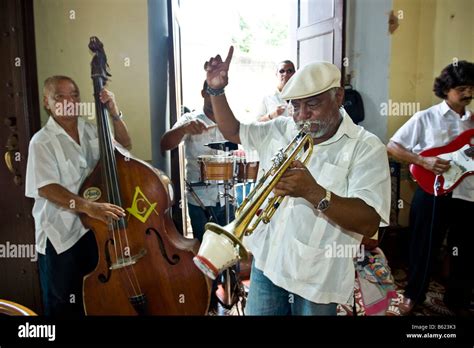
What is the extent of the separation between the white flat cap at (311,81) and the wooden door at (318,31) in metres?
0.09

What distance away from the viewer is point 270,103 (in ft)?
3.62

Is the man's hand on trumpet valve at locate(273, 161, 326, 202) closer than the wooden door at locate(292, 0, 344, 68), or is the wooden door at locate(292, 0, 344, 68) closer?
the man's hand on trumpet valve at locate(273, 161, 326, 202)

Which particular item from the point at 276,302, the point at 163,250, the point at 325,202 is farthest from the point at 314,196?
the point at 163,250

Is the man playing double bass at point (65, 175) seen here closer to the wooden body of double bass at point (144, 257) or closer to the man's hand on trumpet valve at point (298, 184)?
the wooden body of double bass at point (144, 257)

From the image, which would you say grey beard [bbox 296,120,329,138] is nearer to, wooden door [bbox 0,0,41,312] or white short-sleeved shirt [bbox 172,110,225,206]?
white short-sleeved shirt [bbox 172,110,225,206]

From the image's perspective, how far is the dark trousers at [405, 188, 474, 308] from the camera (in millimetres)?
1116

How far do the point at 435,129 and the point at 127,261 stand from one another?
1028 mm

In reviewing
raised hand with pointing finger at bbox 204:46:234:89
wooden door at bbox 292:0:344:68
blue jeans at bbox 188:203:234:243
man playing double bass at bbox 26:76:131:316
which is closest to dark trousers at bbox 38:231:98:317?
man playing double bass at bbox 26:76:131:316

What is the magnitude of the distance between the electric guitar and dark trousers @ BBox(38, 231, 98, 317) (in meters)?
1.05

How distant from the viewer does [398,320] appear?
3.69 feet

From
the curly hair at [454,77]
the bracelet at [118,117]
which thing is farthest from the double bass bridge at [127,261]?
the curly hair at [454,77]

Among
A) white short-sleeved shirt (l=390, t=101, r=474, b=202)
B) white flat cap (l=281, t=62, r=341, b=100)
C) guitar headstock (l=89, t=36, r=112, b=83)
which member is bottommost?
white short-sleeved shirt (l=390, t=101, r=474, b=202)

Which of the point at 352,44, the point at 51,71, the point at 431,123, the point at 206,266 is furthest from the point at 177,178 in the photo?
the point at 431,123

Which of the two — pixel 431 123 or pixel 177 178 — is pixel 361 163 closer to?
pixel 431 123
